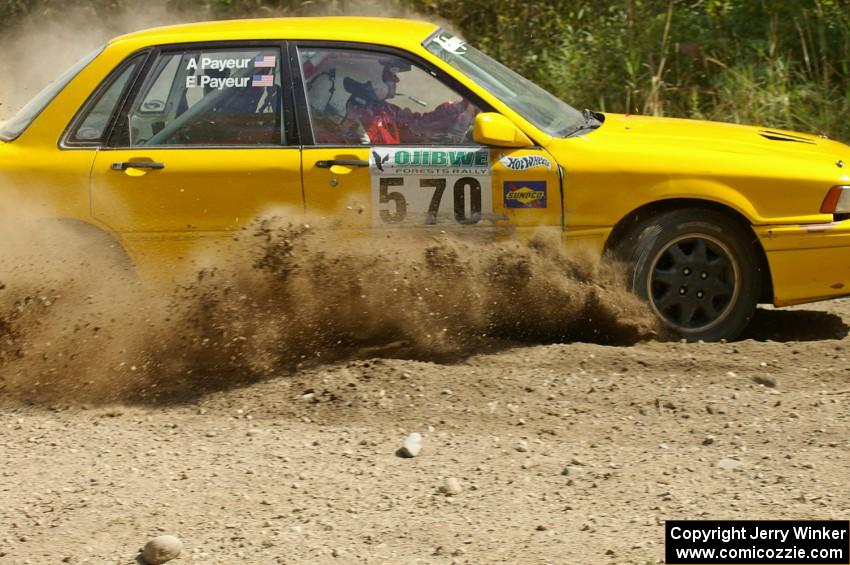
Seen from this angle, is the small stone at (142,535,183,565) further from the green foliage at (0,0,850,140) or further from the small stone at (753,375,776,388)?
the green foliage at (0,0,850,140)

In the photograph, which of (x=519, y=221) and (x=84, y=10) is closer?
(x=519, y=221)

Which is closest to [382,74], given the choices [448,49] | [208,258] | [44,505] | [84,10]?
[448,49]

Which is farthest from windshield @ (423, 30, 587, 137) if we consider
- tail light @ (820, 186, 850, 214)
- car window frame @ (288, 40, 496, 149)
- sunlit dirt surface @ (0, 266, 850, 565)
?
tail light @ (820, 186, 850, 214)

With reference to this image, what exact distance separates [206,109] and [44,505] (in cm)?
224

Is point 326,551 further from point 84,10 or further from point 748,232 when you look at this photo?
point 84,10

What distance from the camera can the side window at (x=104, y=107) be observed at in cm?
595

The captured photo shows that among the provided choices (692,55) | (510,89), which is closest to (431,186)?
(510,89)

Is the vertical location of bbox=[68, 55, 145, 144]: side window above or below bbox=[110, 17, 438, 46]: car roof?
below

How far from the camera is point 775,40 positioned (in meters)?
9.70

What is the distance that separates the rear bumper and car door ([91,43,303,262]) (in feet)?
7.66

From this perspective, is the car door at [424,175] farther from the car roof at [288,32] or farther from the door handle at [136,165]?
the door handle at [136,165]

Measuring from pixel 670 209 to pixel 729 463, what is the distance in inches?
65.8

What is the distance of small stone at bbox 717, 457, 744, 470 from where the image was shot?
4.51 metres

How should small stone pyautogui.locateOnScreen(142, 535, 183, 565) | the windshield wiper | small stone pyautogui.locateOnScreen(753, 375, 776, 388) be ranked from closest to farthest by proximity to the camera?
small stone pyautogui.locateOnScreen(142, 535, 183, 565) → small stone pyautogui.locateOnScreen(753, 375, 776, 388) → the windshield wiper
